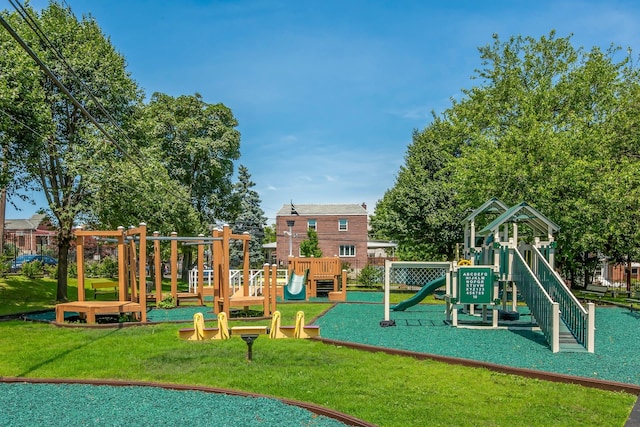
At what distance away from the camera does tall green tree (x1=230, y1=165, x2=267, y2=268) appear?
147 feet

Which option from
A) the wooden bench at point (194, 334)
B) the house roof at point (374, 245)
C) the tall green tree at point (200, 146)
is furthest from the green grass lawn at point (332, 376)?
the house roof at point (374, 245)

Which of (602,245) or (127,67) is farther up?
(127,67)

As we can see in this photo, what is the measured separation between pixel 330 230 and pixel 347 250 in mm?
2538

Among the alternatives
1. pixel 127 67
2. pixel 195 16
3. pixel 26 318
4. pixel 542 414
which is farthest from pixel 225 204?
pixel 542 414

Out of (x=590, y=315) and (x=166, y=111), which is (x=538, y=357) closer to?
(x=590, y=315)

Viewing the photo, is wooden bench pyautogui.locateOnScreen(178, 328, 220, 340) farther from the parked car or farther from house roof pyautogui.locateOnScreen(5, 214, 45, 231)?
house roof pyautogui.locateOnScreen(5, 214, 45, 231)

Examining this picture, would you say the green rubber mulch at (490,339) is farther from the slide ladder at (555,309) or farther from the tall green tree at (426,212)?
the tall green tree at (426,212)

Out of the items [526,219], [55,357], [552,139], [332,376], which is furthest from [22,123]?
[552,139]

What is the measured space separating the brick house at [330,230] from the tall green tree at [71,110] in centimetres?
2778

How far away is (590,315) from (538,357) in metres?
1.54

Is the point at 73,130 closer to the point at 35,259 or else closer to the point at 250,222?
the point at 35,259

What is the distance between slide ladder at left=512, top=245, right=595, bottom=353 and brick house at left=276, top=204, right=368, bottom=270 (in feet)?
111

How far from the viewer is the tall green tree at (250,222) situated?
Answer: 4472 centimetres

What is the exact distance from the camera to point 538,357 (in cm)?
937
